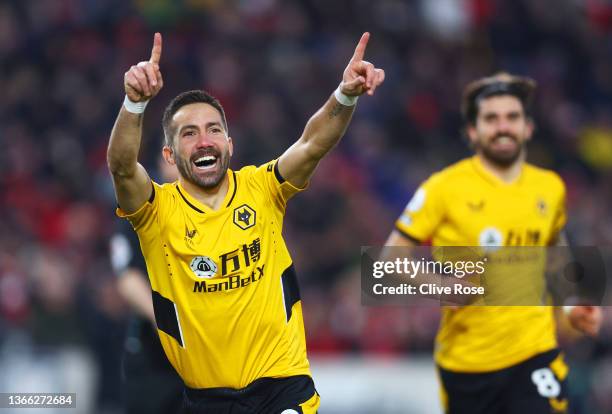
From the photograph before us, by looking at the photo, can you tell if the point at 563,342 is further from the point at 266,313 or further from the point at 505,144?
the point at 266,313

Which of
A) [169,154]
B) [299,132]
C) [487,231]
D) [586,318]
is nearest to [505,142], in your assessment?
[487,231]

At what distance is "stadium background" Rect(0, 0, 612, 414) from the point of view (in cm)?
1160

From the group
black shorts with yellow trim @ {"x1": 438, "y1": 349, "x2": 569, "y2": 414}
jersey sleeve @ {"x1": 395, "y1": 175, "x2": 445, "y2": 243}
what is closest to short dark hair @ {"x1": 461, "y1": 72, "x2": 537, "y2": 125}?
jersey sleeve @ {"x1": 395, "y1": 175, "x2": 445, "y2": 243}

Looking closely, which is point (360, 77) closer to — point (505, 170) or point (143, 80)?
point (143, 80)

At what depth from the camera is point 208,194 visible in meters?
5.68

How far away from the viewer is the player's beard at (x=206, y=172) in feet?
18.2

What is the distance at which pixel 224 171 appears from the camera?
5598 millimetres

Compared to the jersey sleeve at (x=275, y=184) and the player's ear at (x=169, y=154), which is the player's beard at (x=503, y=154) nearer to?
the jersey sleeve at (x=275, y=184)

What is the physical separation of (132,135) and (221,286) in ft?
2.80

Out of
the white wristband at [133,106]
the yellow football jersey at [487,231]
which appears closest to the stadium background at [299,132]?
the yellow football jersey at [487,231]

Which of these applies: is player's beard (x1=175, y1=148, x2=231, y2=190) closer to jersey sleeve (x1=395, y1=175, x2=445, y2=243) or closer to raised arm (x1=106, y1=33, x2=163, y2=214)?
raised arm (x1=106, y1=33, x2=163, y2=214)

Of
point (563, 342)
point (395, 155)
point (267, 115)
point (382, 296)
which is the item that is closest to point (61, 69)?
point (267, 115)

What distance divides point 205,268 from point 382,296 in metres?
2.25

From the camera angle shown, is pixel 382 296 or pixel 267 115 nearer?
pixel 382 296
